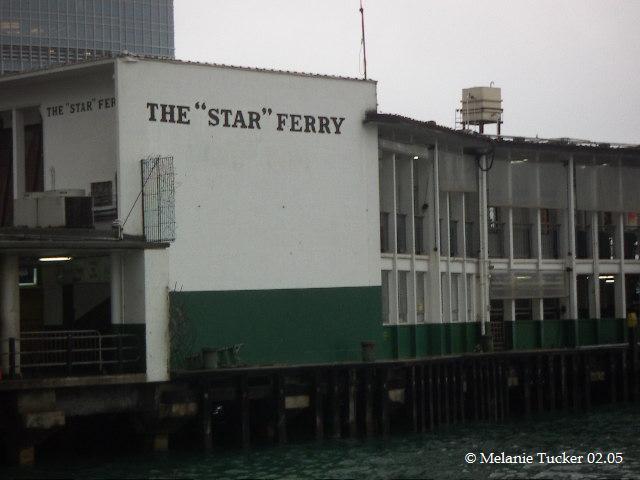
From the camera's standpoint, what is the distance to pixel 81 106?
39.8 metres

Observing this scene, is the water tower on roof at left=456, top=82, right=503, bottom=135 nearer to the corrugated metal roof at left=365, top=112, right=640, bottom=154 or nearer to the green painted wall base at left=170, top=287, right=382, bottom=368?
the corrugated metal roof at left=365, top=112, right=640, bottom=154

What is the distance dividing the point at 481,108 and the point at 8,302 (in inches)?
954

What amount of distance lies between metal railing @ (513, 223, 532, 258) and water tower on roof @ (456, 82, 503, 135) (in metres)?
5.03

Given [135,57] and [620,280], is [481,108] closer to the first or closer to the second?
[620,280]

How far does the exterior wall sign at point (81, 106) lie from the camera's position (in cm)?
3912

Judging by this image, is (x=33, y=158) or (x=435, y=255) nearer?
(x=33, y=158)

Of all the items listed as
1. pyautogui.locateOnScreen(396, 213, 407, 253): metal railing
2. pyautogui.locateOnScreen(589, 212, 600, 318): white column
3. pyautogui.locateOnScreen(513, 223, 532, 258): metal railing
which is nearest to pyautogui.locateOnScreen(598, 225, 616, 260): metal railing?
pyautogui.locateOnScreen(589, 212, 600, 318): white column

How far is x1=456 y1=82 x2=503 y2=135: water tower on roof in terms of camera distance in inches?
2156

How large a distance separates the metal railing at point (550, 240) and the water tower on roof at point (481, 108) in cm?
482

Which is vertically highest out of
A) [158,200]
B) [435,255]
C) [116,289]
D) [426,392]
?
[158,200]

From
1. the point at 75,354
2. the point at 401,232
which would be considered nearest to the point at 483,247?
the point at 401,232

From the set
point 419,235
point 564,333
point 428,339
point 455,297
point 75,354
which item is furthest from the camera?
point 564,333

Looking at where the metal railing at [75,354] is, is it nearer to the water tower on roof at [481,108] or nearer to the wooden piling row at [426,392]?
the wooden piling row at [426,392]

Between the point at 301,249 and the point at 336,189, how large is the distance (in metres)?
2.07
